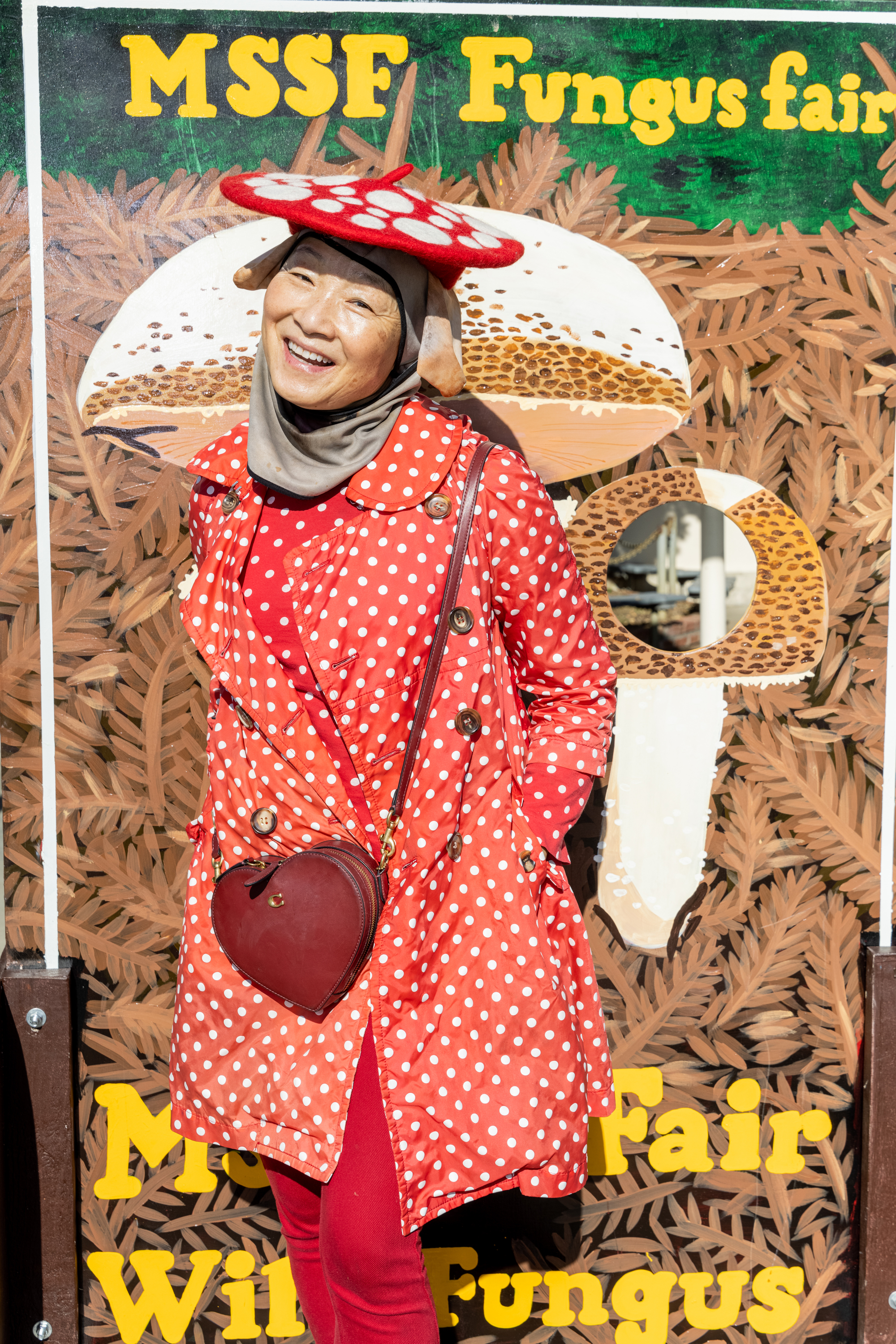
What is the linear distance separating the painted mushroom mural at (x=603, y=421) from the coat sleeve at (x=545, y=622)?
493 mm

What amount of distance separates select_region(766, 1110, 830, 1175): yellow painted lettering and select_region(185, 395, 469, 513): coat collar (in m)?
1.64

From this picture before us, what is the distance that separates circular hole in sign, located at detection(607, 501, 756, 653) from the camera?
17.3 ft

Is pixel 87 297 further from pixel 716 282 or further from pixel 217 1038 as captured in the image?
pixel 217 1038

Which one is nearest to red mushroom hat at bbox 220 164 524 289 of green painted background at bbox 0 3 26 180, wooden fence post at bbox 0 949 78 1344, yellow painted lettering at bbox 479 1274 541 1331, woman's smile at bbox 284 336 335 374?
woman's smile at bbox 284 336 335 374

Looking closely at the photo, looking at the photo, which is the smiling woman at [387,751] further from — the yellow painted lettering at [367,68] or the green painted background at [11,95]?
the green painted background at [11,95]

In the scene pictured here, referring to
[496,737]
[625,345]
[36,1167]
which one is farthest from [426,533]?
[36,1167]

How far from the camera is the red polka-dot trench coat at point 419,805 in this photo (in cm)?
188

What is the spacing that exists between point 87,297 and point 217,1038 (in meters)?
1.42

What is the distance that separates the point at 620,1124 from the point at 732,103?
2104mm

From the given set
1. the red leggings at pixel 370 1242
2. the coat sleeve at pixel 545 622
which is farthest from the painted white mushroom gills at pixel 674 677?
the red leggings at pixel 370 1242

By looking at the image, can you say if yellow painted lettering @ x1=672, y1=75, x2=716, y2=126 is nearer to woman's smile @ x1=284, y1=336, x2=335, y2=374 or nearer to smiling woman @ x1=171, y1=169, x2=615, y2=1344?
smiling woman @ x1=171, y1=169, x2=615, y2=1344

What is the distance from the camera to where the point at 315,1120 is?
6.20 feet

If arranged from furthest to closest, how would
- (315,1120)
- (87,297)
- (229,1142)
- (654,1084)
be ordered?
(654,1084) < (87,297) < (229,1142) < (315,1120)

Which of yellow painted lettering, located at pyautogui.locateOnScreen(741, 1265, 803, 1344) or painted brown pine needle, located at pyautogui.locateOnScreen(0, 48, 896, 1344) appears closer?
painted brown pine needle, located at pyautogui.locateOnScreen(0, 48, 896, 1344)
